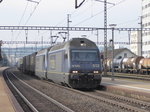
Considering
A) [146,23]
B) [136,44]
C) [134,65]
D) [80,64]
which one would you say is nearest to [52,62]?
[80,64]

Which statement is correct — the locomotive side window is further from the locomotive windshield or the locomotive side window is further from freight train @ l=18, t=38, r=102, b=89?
the locomotive windshield

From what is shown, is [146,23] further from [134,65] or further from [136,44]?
[134,65]

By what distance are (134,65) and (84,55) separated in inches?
1278

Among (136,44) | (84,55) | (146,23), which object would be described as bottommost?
(84,55)

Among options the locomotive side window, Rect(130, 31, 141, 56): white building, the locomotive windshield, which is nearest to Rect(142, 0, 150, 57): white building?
Rect(130, 31, 141, 56): white building

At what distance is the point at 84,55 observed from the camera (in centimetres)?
2247

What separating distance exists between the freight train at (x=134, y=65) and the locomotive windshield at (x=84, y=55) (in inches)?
1088

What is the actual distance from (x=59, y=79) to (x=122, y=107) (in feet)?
36.2

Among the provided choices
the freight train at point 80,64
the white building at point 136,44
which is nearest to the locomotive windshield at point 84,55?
the freight train at point 80,64

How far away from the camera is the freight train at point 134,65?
50.2 meters

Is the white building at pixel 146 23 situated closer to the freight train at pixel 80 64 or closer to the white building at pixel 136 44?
the white building at pixel 136 44

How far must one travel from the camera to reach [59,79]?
81.7ft

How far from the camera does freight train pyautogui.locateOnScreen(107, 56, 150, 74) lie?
165 feet

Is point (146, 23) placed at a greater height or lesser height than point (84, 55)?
greater
